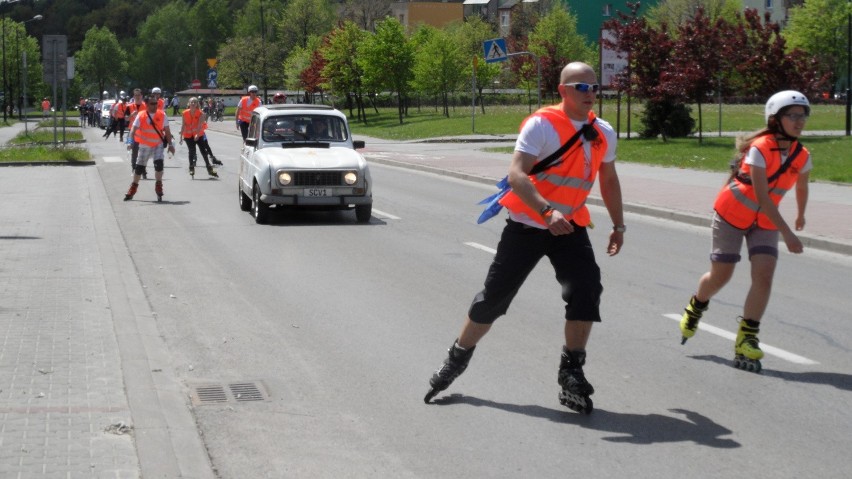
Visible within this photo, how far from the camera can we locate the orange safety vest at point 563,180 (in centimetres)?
623

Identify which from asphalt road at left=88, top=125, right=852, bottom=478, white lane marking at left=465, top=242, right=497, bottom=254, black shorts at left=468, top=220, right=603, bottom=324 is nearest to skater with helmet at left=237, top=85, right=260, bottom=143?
asphalt road at left=88, top=125, right=852, bottom=478

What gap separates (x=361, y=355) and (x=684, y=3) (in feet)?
292

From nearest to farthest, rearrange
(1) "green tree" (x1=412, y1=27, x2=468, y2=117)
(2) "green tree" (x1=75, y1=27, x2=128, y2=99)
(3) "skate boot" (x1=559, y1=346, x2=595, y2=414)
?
(3) "skate boot" (x1=559, y1=346, x2=595, y2=414) < (1) "green tree" (x1=412, y1=27, x2=468, y2=117) < (2) "green tree" (x1=75, y1=27, x2=128, y2=99)

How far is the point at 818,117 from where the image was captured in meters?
55.3

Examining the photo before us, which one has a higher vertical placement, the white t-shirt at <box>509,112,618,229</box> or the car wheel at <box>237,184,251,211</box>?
the white t-shirt at <box>509,112,618,229</box>

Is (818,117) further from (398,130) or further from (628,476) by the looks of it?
(628,476)

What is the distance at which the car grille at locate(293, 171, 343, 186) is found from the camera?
1633 cm

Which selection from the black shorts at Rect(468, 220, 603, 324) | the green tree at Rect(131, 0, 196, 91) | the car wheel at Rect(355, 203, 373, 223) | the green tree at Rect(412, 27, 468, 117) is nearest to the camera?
the black shorts at Rect(468, 220, 603, 324)

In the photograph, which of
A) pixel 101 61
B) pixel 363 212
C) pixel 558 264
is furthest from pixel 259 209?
pixel 101 61

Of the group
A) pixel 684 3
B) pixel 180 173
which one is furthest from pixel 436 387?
pixel 684 3

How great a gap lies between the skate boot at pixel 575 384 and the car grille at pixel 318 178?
10.2 metres

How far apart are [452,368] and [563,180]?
1203mm

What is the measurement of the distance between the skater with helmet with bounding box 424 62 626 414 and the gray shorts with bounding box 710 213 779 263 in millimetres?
1555

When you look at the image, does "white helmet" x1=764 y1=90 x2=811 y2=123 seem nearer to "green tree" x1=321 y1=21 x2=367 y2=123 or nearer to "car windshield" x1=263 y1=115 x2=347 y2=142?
"car windshield" x1=263 y1=115 x2=347 y2=142
